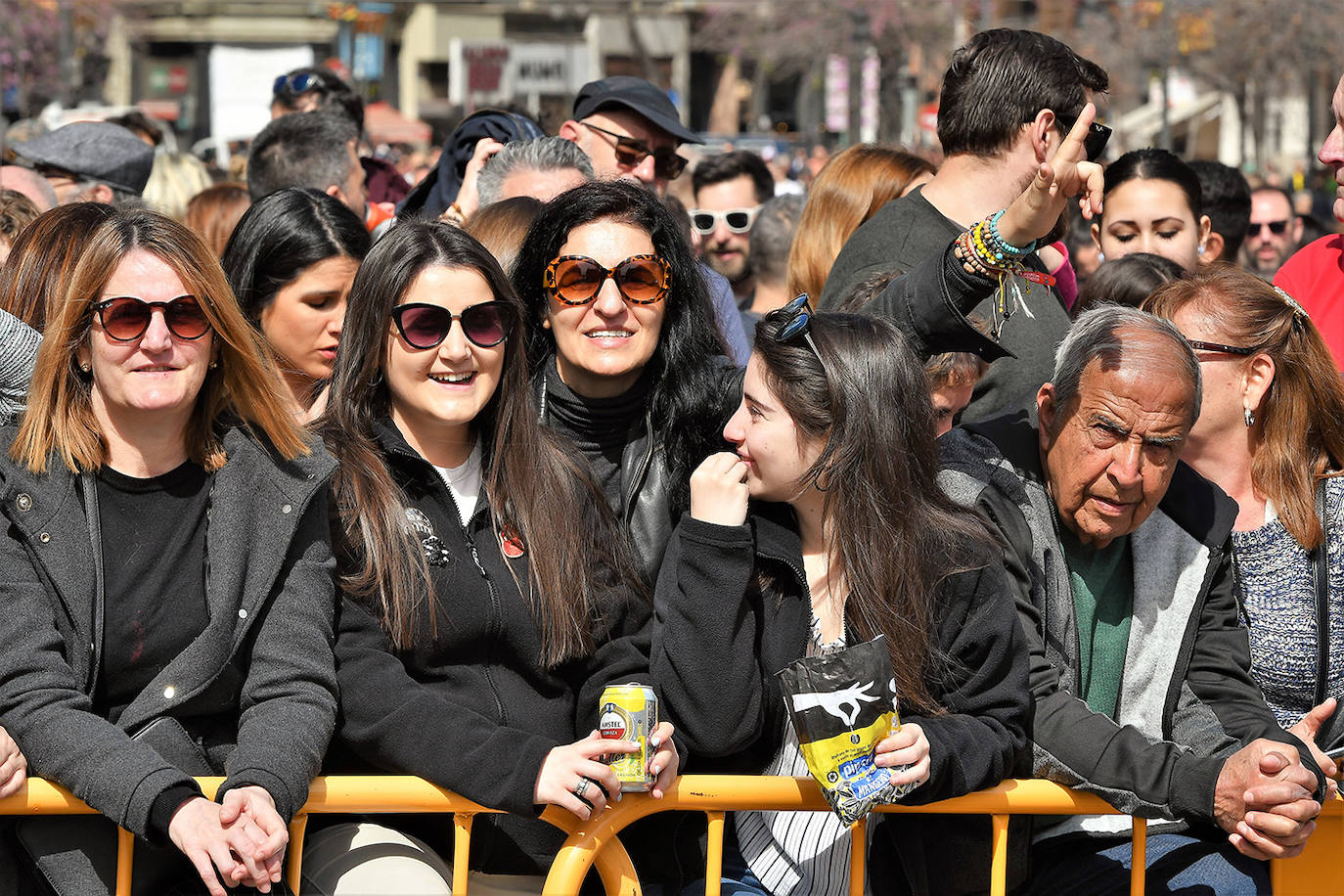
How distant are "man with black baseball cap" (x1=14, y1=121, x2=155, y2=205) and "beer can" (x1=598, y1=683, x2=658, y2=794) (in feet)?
17.2

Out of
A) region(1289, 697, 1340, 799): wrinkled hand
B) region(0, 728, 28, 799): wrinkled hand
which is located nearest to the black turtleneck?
region(0, 728, 28, 799): wrinkled hand

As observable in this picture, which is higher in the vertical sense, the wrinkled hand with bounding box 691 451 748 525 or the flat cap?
the flat cap

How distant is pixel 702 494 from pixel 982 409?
1.51m

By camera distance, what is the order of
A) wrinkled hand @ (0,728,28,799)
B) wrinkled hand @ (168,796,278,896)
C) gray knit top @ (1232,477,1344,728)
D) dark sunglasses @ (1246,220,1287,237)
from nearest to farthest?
wrinkled hand @ (168,796,278,896) < wrinkled hand @ (0,728,28,799) < gray knit top @ (1232,477,1344,728) < dark sunglasses @ (1246,220,1287,237)

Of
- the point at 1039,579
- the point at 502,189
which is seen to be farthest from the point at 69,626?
the point at 502,189

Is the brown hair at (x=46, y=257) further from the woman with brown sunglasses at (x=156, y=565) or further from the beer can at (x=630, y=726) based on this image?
the beer can at (x=630, y=726)

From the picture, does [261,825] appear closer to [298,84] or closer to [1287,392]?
[1287,392]

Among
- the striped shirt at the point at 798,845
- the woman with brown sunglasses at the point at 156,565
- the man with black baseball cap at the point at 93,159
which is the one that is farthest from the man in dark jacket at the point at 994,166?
the man with black baseball cap at the point at 93,159

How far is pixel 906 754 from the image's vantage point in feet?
9.29

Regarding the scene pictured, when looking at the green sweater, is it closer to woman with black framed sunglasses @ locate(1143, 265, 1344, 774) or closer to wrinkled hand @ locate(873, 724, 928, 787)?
woman with black framed sunglasses @ locate(1143, 265, 1344, 774)

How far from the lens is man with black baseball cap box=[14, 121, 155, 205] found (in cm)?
714

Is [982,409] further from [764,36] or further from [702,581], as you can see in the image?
[764,36]

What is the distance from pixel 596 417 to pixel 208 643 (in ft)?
3.77

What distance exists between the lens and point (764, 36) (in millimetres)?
46125
